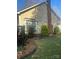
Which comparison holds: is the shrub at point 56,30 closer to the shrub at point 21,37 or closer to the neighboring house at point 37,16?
the neighboring house at point 37,16

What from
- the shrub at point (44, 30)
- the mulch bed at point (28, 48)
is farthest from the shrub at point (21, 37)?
the shrub at point (44, 30)

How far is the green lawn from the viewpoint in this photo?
1.90 metres

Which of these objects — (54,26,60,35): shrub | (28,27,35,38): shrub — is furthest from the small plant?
(28,27,35,38): shrub

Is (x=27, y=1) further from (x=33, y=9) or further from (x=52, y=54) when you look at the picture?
(x=52, y=54)

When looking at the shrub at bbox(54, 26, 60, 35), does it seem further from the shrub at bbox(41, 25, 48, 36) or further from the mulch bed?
the mulch bed

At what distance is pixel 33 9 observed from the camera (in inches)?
75.1

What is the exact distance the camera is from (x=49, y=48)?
1908mm

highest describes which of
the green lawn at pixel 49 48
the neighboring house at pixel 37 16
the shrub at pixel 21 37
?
the neighboring house at pixel 37 16

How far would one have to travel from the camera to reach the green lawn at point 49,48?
190 cm

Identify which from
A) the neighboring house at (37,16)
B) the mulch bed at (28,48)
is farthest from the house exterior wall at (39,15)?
the mulch bed at (28,48)

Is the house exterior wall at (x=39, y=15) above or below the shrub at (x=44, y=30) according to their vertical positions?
above

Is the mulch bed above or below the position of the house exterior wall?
below
